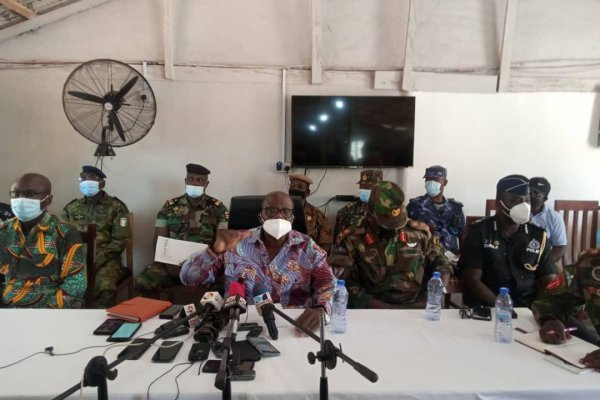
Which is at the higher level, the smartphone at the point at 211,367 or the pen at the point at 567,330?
the pen at the point at 567,330

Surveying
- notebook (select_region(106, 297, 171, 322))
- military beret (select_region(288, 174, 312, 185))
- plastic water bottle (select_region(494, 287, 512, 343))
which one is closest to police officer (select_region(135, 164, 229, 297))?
military beret (select_region(288, 174, 312, 185))

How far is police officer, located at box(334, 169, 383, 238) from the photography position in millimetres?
3613

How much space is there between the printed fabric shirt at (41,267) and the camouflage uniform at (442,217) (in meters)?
2.66

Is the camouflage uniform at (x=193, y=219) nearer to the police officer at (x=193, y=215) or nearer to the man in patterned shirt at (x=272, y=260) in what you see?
the police officer at (x=193, y=215)

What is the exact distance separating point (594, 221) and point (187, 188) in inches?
141

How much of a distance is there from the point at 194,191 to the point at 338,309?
2122mm

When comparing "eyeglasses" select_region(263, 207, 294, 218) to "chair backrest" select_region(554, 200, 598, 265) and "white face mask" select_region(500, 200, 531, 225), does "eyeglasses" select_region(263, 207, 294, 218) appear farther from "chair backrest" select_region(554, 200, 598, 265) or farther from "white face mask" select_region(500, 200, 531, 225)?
"chair backrest" select_region(554, 200, 598, 265)

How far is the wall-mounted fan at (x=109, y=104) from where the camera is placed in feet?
9.14

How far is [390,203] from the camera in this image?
6.87 feet

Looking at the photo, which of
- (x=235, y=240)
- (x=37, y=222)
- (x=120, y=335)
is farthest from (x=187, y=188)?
(x=120, y=335)

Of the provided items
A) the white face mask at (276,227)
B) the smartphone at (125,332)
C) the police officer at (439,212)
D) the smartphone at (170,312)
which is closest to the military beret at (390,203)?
the white face mask at (276,227)

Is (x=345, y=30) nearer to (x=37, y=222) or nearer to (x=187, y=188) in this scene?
(x=187, y=188)

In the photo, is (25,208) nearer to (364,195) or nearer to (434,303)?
(434,303)

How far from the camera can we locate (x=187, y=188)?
342cm
